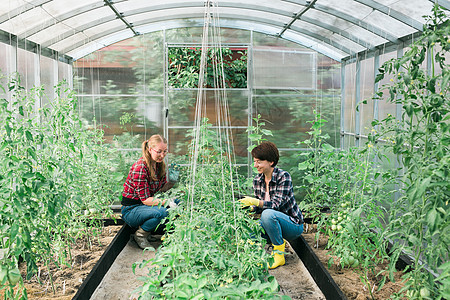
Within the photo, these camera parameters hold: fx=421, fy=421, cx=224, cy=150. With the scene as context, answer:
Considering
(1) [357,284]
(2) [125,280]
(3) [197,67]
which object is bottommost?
(2) [125,280]

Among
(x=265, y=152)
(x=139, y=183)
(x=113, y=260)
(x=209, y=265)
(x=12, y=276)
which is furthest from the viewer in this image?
(x=139, y=183)

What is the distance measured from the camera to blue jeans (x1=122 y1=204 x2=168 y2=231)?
3.91m

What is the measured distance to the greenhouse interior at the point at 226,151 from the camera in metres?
1.88

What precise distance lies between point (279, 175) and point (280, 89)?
2.40 metres

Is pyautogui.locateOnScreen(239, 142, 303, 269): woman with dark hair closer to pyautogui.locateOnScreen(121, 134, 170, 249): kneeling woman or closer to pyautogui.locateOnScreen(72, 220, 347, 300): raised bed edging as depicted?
pyautogui.locateOnScreen(72, 220, 347, 300): raised bed edging

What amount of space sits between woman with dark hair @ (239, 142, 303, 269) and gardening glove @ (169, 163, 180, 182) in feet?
6.34

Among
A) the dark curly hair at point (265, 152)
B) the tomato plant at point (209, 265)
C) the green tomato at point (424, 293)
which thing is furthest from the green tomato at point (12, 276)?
the dark curly hair at point (265, 152)

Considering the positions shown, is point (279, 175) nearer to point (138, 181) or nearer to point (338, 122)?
point (138, 181)

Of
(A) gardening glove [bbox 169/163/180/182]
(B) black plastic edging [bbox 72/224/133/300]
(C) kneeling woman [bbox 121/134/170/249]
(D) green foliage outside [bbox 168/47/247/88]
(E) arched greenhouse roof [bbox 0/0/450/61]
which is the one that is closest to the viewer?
(B) black plastic edging [bbox 72/224/133/300]

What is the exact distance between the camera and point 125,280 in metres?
3.36

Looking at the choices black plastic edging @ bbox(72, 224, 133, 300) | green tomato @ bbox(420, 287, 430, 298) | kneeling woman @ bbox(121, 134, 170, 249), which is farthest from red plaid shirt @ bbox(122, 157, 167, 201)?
green tomato @ bbox(420, 287, 430, 298)

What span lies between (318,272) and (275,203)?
65cm

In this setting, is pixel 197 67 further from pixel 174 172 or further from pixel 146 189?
pixel 146 189

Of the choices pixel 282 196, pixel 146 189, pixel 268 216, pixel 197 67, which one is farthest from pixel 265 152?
pixel 197 67
